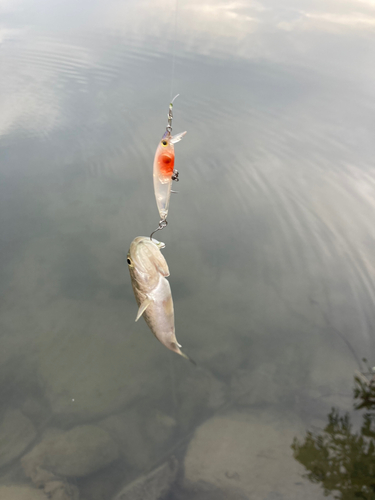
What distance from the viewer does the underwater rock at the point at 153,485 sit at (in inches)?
74.5

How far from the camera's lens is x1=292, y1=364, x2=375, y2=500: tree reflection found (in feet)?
6.11

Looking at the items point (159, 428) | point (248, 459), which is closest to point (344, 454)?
point (248, 459)

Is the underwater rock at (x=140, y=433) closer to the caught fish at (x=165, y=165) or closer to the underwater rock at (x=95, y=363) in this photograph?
the underwater rock at (x=95, y=363)

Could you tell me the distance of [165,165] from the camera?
4.40 feet

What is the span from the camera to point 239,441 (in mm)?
2039

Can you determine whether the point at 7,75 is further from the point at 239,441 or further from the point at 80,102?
the point at 239,441

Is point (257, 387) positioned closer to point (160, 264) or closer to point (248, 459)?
point (248, 459)

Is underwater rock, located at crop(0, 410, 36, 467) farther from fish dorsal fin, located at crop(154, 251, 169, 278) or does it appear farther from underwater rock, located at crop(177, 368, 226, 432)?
fish dorsal fin, located at crop(154, 251, 169, 278)

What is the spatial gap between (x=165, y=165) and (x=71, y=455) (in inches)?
69.7

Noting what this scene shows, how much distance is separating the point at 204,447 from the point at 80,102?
3.93 meters

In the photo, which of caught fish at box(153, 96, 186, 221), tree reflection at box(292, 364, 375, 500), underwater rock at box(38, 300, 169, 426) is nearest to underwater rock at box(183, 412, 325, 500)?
tree reflection at box(292, 364, 375, 500)

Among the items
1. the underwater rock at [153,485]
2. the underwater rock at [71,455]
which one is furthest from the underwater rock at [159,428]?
the underwater rock at [71,455]

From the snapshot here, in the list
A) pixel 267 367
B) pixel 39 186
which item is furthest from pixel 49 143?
pixel 267 367

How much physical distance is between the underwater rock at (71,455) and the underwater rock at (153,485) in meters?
0.18
